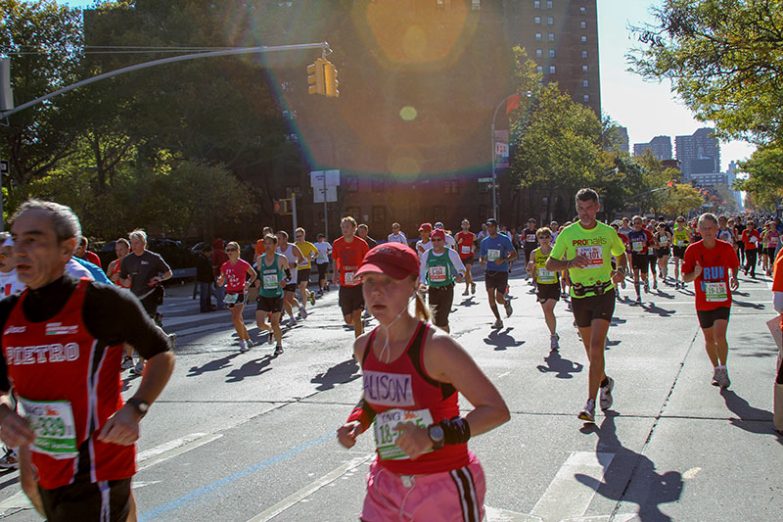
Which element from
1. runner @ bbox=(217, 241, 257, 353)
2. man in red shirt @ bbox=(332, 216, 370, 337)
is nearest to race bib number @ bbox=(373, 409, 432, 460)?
man in red shirt @ bbox=(332, 216, 370, 337)

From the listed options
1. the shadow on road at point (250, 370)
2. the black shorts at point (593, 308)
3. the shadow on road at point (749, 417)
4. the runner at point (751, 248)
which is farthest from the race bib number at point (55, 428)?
the runner at point (751, 248)

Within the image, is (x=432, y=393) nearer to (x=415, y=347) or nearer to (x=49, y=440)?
(x=415, y=347)

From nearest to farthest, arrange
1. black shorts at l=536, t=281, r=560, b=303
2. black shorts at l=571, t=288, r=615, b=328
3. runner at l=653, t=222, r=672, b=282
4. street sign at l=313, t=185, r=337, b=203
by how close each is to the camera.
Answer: black shorts at l=571, t=288, r=615, b=328 → black shorts at l=536, t=281, r=560, b=303 → runner at l=653, t=222, r=672, b=282 → street sign at l=313, t=185, r=337, b=203

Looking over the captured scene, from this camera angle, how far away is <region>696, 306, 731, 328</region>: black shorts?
795cm

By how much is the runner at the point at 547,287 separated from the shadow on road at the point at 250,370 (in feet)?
13.3

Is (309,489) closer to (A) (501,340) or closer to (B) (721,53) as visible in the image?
(A) (501,340)

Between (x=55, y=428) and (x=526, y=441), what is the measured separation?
4267mm

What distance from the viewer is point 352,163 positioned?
54750 millimetres

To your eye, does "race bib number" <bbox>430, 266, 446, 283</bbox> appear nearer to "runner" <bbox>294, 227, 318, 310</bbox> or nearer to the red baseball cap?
"runner" <bbox>294, 227, 318, 310</bbox>

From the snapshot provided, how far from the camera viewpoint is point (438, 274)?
10969 millimetres

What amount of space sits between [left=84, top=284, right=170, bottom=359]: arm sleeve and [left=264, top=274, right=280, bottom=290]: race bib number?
889 cm

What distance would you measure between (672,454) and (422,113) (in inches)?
2021

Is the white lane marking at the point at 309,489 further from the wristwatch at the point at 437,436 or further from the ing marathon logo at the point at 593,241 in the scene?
the ing marathon logo at the point at 593,241

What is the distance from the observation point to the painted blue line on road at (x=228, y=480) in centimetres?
502
